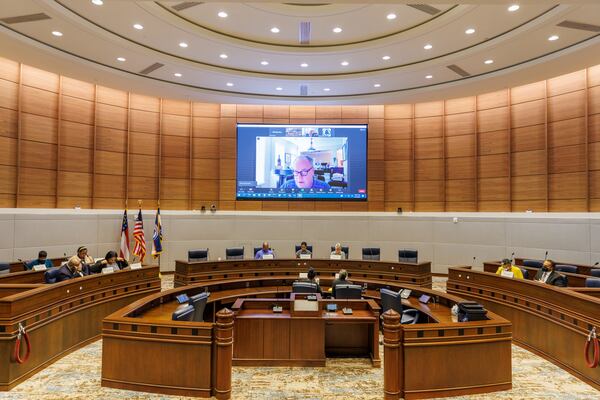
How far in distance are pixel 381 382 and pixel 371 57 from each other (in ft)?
23.9

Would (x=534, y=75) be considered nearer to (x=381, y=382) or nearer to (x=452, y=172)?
(x=452, y=172)

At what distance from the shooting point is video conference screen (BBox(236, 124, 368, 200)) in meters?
12.6

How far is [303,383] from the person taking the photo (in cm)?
459

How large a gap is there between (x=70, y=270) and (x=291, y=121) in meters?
8.48

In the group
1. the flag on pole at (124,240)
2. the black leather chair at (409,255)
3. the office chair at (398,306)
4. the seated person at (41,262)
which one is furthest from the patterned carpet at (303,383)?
the flag on pole at (124,240)

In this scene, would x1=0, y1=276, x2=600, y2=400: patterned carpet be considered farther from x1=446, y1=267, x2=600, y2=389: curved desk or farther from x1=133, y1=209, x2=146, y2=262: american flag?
x1=133, y1=209, x2=146, y2=262: american flag

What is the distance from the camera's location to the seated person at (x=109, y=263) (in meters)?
7.12

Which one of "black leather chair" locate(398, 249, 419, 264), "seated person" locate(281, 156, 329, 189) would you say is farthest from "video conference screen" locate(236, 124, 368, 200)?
"black leather chair" locate(398, 249, 419, 264)

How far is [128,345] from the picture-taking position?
434 centimetres

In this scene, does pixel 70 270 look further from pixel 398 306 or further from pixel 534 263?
pixel 534 263

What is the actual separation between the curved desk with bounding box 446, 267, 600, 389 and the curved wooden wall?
5064 mm

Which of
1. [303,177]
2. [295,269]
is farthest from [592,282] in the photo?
[303,177]

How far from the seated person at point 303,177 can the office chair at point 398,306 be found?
6726 millimetres

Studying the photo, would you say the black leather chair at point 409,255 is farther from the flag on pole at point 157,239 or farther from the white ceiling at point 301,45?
the flag on pole at point 157,239
